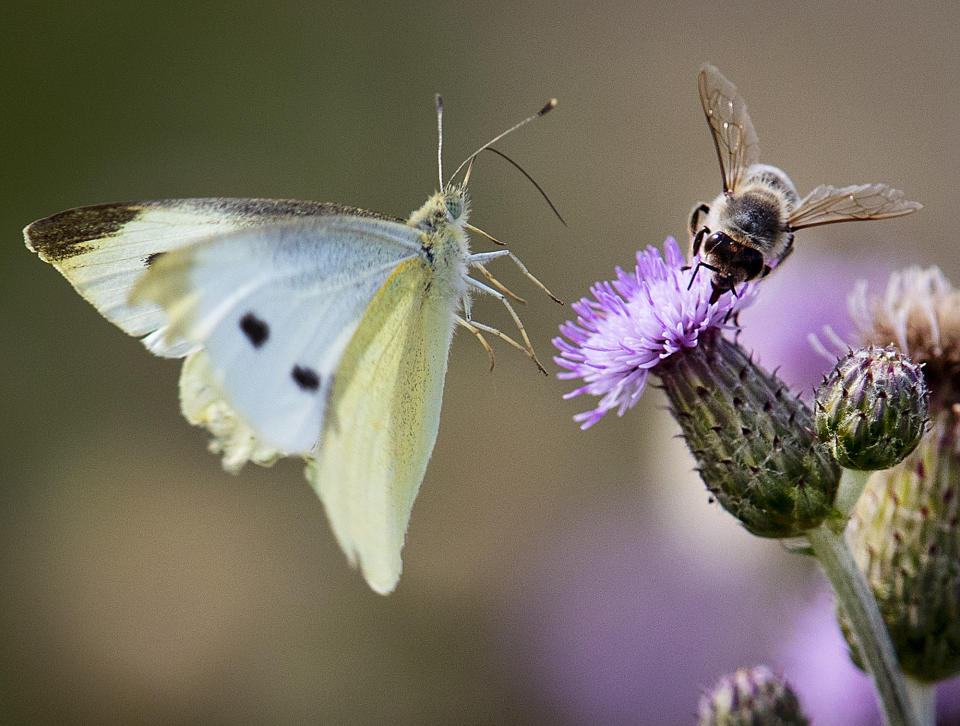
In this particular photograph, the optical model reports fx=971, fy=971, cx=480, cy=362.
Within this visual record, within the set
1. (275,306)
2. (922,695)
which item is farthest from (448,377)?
(922,695)

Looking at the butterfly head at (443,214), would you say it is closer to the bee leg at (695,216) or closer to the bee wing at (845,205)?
the bee leg at (695,216)

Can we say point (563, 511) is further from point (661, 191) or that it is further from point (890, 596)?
point (890, 596)

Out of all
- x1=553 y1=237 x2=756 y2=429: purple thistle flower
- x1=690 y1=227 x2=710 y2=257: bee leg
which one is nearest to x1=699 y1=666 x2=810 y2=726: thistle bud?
x1=553 y1=237 x2=756 y2=429: purple thistle flower

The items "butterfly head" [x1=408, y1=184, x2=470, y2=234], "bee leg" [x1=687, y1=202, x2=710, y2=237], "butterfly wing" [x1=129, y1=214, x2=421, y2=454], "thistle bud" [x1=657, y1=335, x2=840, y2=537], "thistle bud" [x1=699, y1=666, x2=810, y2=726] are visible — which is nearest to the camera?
"butterfly wing" [x1=129, y1=214, x2=421, y2=454]

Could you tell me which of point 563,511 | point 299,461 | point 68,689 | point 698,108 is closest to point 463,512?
point 563,511

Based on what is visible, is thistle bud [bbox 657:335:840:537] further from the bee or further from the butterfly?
the butterfly
